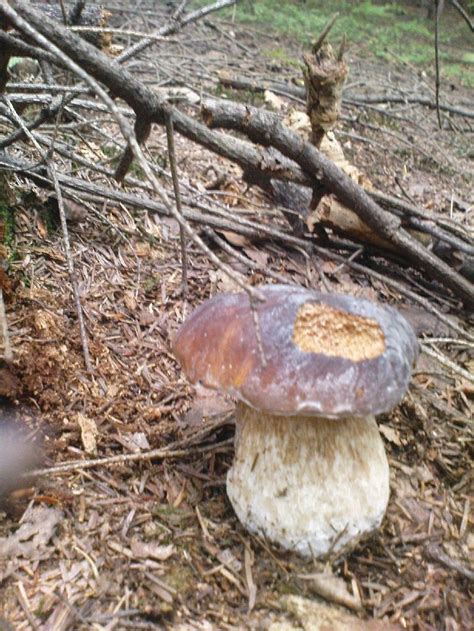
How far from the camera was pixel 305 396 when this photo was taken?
1.67 metres

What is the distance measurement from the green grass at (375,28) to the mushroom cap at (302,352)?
7838mm

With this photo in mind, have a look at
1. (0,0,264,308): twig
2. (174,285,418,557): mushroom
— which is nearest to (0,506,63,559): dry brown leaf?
(174,285,418,557): mushroom

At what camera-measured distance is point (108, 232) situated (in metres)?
3.45

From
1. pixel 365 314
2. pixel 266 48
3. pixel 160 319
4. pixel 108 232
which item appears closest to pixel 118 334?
pixel 160 319

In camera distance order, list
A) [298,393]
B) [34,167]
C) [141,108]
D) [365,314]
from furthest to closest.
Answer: [34,167] → [141,108] → [365,314] → [298,393]

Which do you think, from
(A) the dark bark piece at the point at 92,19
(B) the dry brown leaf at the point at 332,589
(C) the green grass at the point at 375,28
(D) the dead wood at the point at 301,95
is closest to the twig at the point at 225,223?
(A) the dark bark piece at the point at 92,19

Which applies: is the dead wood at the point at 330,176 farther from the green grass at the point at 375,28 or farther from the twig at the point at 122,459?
the green grass at the point at 375,28

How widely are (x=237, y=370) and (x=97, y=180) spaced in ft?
8.16

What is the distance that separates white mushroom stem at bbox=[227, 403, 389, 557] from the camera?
6.42 feet

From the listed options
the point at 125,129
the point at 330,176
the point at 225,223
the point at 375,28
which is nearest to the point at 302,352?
the point at 125,129

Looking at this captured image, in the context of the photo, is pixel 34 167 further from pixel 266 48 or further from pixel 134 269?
pixel 266 48

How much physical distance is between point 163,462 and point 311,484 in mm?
658

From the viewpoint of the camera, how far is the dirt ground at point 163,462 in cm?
181

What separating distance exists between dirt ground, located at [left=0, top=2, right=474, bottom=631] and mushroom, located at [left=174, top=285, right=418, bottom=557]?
0.54ft
